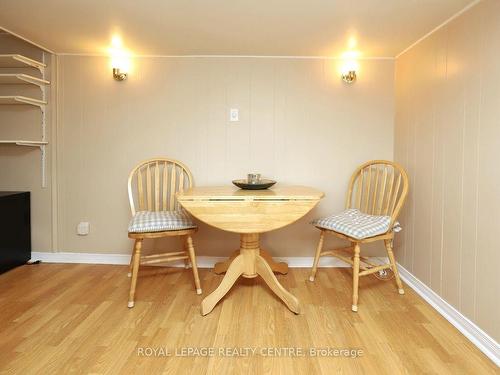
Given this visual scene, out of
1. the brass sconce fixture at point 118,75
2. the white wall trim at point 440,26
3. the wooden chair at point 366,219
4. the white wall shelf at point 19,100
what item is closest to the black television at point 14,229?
the white wall shelf at point 19,100

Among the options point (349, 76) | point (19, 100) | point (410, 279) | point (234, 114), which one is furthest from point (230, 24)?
point (410, 279)

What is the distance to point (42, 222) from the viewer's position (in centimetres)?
275

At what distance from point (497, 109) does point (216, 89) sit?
185 cm

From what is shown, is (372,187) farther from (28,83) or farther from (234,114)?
(28,83)

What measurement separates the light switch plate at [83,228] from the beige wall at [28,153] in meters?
0.24

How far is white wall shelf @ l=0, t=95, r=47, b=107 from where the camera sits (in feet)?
7.80

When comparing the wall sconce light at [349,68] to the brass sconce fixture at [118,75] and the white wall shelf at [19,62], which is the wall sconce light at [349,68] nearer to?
the brass sconce fixture at [118,75]

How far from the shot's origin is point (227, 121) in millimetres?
2662

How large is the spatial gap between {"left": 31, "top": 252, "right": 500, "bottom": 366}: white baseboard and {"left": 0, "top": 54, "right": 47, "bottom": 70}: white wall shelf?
1.51 m

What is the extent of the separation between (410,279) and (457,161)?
95cm

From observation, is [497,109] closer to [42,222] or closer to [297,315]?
[297,315]

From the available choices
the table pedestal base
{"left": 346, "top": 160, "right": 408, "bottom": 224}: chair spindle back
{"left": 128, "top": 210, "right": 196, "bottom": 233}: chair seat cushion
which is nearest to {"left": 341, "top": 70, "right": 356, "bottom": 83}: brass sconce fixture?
{"left": 346, "top": 160, "right": 408, "bottom": 224}: chair spindle back

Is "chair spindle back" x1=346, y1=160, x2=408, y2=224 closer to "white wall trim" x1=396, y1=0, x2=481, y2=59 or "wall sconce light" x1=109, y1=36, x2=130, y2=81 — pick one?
"white wall trim" x1=396, y1=0, x2=481, y2=59

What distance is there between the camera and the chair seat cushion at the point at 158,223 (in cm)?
200
